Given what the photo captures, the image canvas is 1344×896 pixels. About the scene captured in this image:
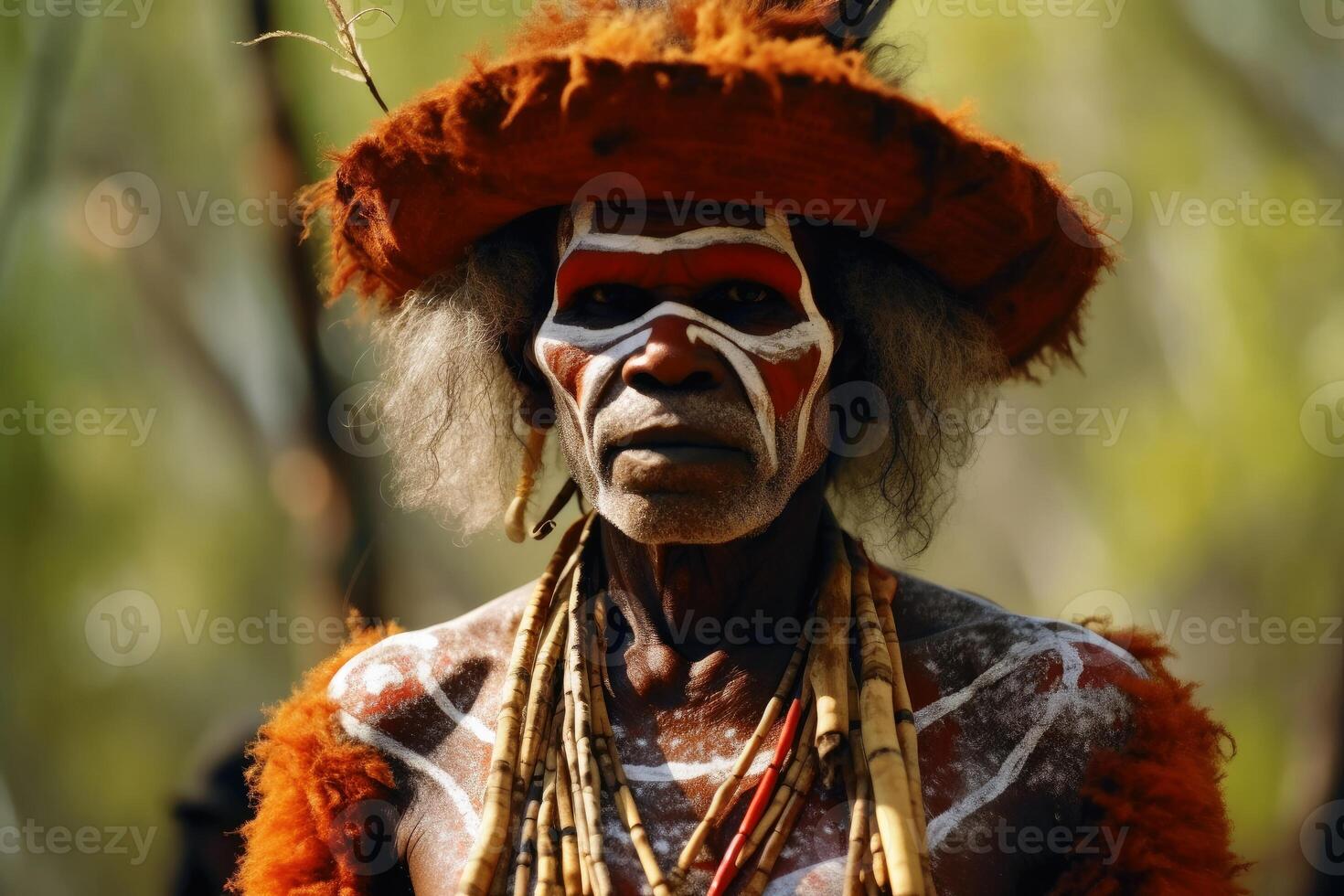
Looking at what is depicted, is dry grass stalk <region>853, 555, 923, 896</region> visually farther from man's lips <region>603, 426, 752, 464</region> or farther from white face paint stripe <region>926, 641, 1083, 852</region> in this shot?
man's lips <region>603, 426, 752, 464</region>

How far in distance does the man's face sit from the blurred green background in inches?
149

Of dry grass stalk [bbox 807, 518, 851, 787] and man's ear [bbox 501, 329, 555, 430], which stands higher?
man's ear [bbox 501, 329, 555, 430]

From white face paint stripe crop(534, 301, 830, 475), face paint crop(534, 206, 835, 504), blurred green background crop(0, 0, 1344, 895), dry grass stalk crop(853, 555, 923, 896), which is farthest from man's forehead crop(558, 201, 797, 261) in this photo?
blurred green background crop(0, 0, 1344, 895)

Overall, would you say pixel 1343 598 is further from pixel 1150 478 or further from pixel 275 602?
pixel 275 602

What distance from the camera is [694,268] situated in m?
2.52

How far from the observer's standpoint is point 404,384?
303 cm

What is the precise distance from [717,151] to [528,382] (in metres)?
0.78

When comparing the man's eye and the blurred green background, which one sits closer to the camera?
the man's eye

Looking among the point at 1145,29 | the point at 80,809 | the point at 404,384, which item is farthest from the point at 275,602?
the point at 1145,29

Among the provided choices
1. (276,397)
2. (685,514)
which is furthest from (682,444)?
(276,397)

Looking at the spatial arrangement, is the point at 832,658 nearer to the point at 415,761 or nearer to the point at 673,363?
the point at 673,363

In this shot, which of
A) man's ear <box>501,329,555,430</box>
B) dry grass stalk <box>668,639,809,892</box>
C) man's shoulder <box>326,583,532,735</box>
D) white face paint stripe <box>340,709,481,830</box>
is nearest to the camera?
dry grass stalk <box>668,639,809,892</box>

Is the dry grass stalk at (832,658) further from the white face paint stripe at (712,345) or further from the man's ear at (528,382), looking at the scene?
the man's ear at (528,382)

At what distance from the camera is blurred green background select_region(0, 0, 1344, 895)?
6359 millimetres
